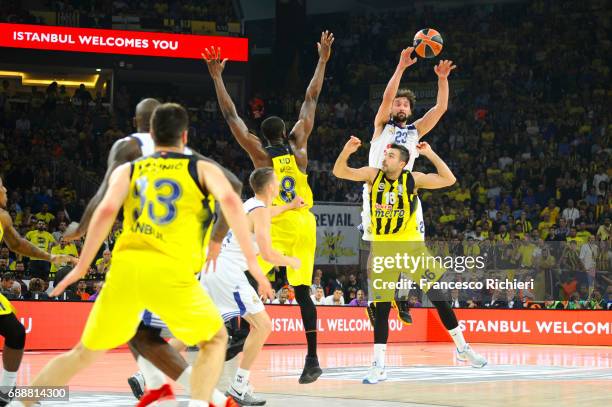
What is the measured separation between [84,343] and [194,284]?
75 centimetres

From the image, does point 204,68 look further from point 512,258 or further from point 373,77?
point 512,258

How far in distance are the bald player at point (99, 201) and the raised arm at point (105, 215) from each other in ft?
1.63


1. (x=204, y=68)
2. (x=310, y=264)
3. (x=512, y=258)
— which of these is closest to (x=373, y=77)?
(x=204, y=68)

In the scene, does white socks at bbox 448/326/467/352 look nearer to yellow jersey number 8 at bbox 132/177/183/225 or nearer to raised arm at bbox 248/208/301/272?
raised arm at bbox 248/208/301/272

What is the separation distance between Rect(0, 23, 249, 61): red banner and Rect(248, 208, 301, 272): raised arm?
19.8m

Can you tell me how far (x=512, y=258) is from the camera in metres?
19.3

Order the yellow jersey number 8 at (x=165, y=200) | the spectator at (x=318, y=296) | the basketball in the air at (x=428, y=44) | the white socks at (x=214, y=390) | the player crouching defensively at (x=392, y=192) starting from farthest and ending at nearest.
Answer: the spectator at (x=318, y=296)
the basketball in the air at (x=428, y=44)
the player crouching defensively at (x=392, y=192)
the white socks at (x=214, y=390)
the yellow jersey number 8 at (x=165, y=200)

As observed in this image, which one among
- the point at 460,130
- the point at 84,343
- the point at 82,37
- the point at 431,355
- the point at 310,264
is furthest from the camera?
the point at 460,130

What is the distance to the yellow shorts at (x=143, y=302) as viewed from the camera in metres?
5.78

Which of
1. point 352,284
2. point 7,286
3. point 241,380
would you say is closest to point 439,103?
point 241,380

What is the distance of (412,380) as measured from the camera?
1060cm

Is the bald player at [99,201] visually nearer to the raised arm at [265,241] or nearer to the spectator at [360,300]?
the raised arm at [265,241]

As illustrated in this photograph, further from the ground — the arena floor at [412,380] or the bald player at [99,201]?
the bald player at [99,201]

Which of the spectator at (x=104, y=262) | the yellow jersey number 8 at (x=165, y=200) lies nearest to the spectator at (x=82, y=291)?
the spectator at (x=104, y=262)
